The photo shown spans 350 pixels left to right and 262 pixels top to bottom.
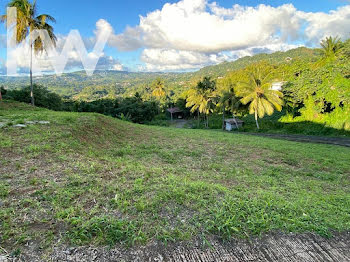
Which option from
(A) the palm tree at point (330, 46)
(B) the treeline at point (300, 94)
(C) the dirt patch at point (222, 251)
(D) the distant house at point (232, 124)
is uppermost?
(A) the palm tree at point (330, 46)

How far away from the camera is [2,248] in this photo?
1.49 metres

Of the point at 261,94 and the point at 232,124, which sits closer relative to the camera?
the point at 261,94

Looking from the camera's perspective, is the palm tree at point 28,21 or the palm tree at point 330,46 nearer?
the palm tree at point 28,21

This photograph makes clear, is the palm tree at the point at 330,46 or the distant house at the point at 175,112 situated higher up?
the palm tree at the point at 330,46

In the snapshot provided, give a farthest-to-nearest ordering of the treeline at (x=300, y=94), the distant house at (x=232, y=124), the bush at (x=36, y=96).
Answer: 1. the distant house at (x=232, y=124)
2. the bush at (x=36, y=96)
3. the treeline at (x=300, y=94)

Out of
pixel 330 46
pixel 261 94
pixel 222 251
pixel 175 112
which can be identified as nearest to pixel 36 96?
pixel 175 112

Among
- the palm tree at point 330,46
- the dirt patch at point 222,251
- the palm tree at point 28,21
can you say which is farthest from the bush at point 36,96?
the palm tree at point 330,46

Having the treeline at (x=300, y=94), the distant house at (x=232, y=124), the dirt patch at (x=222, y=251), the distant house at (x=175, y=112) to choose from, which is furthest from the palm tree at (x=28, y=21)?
the distant house at (x=175, y=112)

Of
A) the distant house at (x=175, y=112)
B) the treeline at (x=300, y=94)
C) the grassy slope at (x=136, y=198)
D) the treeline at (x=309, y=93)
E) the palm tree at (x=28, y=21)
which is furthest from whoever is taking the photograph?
the distant house at (x=175, y=112)

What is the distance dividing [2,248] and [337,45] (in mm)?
34527

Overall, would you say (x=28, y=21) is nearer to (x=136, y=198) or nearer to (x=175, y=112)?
(x=136, y=198)

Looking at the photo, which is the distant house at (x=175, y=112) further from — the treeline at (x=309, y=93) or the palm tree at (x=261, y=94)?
the palm tree at (x=261, y=94)

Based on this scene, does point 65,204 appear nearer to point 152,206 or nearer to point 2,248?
point 2,248

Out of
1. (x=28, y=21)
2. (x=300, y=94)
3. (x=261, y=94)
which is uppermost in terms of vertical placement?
(x=28, y=21)
